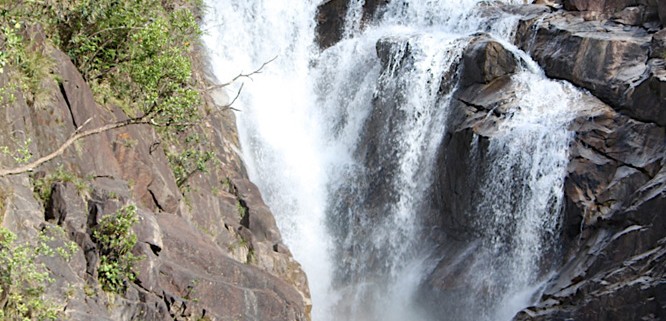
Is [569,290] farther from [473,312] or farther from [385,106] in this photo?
[385,106]

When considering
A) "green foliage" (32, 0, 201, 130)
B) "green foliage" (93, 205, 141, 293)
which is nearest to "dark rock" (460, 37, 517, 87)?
"green foliage" (32, 0, 201, 130)

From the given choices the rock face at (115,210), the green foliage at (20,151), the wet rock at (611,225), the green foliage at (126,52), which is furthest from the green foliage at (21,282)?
the wet rock at (611,225)

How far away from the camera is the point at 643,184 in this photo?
1962 cm

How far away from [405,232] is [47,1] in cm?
1427

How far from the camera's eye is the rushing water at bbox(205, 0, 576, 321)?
21984mm

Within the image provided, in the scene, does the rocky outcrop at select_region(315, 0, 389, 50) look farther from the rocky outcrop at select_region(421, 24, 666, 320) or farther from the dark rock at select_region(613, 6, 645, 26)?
the dark rock at select_region(613, 6, 645, 26)

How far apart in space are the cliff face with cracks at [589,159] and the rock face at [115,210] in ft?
24.9

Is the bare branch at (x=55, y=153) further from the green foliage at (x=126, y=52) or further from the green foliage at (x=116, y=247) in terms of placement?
the green foliage at (x=126, y=52)

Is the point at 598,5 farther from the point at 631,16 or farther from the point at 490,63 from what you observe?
the point at 490,63

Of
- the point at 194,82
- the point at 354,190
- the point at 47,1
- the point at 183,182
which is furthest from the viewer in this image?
the point at 354,190

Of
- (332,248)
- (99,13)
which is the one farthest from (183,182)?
(332,248)

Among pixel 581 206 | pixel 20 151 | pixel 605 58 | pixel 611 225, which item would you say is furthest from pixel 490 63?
pixel 20 151

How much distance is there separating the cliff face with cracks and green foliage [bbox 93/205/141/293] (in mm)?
11820

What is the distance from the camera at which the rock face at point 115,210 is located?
→ 9.64 metres
